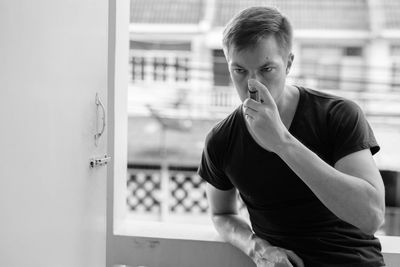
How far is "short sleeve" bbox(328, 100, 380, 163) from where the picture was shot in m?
0.87

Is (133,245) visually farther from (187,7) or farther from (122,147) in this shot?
(187,7)

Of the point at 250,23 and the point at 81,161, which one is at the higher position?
the point at 250,23

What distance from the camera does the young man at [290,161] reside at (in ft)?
2.66

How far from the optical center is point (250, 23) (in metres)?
0.90

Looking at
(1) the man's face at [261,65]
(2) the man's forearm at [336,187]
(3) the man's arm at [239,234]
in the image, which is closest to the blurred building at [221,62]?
(3) the man's arm at [239,234]

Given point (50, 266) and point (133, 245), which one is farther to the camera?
point (133, 245)

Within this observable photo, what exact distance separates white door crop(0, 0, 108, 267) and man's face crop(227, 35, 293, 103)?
0.92 feet

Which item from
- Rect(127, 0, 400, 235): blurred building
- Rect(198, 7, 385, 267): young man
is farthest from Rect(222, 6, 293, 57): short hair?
Rect(127, 0, 400, 235): blurred building

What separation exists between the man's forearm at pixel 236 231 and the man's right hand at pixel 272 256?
→ 2 centimetres

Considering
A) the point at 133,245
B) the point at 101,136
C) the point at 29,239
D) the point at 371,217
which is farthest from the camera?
the point at 133,245

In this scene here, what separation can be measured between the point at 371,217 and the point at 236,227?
33 cm

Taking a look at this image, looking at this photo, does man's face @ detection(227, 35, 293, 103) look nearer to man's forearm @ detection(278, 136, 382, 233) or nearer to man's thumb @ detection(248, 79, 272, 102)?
man's thumb @ detection(248, 79, 272, 102)

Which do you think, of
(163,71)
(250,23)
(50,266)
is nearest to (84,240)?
(50,266)

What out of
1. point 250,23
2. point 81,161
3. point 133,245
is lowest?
point 133,245
